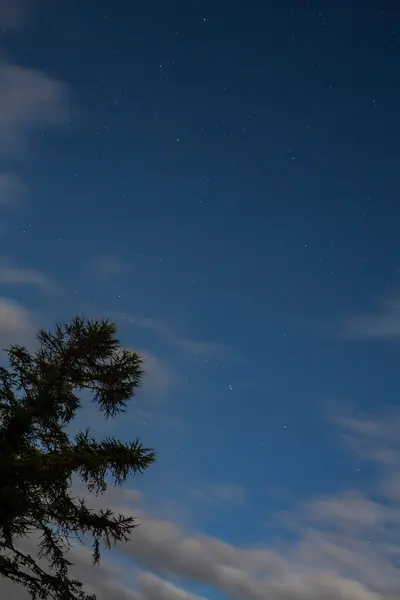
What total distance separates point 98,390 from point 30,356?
192 cm

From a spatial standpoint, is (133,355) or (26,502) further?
(133,355)

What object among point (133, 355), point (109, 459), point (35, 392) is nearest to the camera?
point (109, 459)

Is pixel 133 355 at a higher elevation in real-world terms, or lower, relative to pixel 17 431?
higher

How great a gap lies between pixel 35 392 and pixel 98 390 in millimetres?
1581

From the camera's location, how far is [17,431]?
48.8 ft

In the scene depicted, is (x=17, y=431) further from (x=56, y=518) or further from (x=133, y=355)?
(x=133, y=355)

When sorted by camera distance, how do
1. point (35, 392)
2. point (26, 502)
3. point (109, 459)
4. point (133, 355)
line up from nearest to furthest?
point (26, 502)
point (109, 459)
point (35, 392)
point (133, 355)

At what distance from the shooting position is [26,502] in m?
14.0

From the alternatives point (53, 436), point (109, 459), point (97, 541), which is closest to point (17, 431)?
point (53, 436)

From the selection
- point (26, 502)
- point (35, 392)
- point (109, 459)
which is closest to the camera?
point (26, 502)

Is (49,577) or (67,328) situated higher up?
(67,328)

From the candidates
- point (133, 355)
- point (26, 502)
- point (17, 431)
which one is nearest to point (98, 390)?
point (133, 355)

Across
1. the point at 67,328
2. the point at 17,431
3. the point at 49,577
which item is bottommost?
the point at 49,577

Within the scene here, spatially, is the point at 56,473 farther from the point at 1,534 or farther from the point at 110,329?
the point at 110,329
